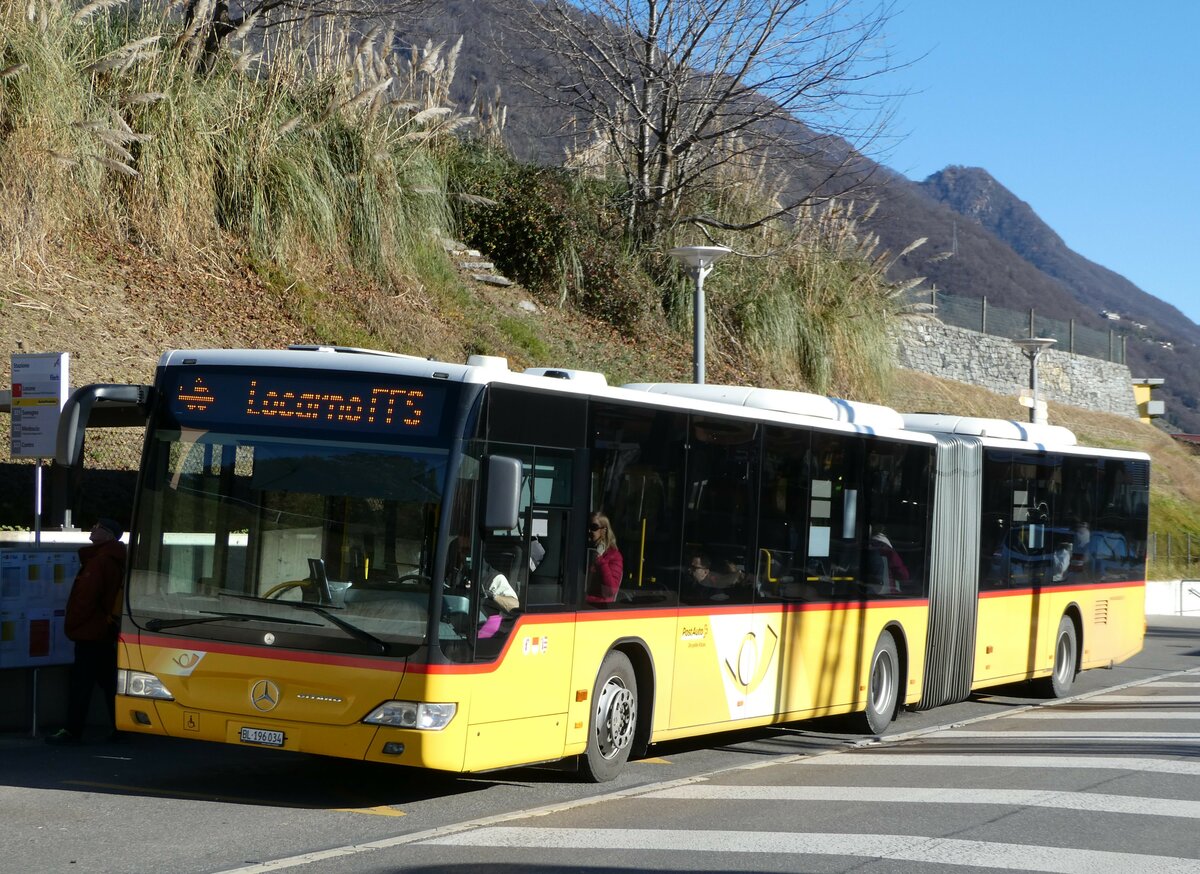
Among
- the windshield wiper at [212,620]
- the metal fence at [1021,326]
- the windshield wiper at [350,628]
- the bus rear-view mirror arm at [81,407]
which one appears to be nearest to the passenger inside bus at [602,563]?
the windshield wiper at [350,628]

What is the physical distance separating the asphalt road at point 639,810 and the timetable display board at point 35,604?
65 cm

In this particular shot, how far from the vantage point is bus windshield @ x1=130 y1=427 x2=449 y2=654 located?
330 inches

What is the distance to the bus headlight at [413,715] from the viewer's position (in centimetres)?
823

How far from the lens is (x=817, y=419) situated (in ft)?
42.0

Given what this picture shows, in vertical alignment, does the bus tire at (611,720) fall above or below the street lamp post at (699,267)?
below

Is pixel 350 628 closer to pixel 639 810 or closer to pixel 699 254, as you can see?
pixel 639 810

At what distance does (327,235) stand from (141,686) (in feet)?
45.7

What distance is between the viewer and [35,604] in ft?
36.6

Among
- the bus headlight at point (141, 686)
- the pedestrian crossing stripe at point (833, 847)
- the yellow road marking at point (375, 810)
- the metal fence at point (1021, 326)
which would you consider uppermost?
the metal fence at point (1021, 326)

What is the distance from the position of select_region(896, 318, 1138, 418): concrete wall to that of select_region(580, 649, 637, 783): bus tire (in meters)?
33.5

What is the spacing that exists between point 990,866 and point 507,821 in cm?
270

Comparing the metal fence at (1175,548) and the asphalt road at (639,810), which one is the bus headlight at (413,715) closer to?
the asphalt road at (639,810)

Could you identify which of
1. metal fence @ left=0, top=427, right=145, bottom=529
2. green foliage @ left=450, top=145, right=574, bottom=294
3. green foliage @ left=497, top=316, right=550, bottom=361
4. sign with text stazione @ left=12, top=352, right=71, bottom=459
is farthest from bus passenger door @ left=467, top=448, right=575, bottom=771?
green foliage @ left=450, top=145, right=574, bottom=294

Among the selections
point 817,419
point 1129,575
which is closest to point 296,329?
point 817,419
